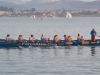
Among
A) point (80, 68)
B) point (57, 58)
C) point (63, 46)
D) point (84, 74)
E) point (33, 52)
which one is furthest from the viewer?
point (63, 46)

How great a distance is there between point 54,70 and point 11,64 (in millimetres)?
4531

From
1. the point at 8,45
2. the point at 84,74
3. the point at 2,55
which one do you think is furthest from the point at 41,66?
the point at 8,45

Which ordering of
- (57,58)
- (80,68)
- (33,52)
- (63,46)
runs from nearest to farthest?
1. (80,68)
2. (57,58)
3. (33,52)
4. (63,46)

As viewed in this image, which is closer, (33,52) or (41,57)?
(41,57)

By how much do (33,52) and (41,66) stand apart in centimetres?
1017

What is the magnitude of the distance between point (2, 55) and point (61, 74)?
40.0 feet

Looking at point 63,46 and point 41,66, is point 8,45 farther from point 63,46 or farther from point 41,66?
point 41,66

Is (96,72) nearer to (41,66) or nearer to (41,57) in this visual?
(41,66)

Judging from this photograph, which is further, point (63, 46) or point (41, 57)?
point (63, 46)

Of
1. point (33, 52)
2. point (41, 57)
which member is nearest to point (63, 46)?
point (33, 52)

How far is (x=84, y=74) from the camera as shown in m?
33.6

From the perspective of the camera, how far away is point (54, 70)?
116 feet

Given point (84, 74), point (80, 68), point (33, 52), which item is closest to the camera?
point (84, 74)

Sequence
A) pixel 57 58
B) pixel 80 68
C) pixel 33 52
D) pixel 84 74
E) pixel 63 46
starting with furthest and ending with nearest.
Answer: pixel 63 46 < pixel 33 52 < pixel 57 58 < pixel 80 68 < pixel 84 74
